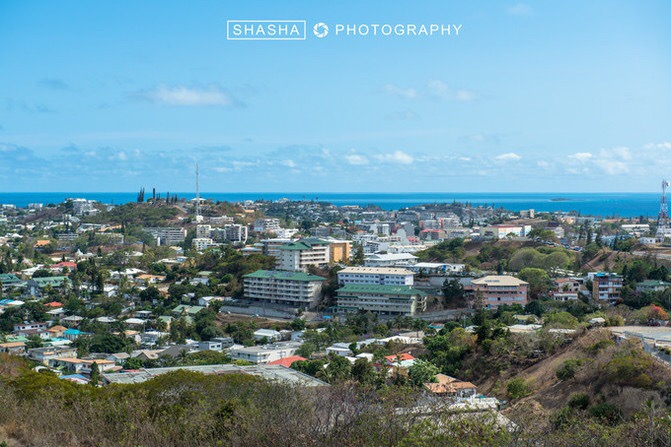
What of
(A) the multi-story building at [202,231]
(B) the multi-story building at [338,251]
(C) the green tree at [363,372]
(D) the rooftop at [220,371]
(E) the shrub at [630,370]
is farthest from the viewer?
(A) the multi-story building at [202,231]

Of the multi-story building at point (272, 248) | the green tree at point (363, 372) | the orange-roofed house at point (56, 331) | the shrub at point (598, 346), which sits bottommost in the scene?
the orange-roofed house at point (56, 331)

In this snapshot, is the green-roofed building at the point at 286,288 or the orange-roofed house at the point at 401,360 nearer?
the orange-roofed house at the point at 401,360

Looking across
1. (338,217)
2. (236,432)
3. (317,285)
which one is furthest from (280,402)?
(338,217)

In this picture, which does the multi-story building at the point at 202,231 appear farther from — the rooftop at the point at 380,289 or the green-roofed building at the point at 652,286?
the green-roofed building at the point at 652,286

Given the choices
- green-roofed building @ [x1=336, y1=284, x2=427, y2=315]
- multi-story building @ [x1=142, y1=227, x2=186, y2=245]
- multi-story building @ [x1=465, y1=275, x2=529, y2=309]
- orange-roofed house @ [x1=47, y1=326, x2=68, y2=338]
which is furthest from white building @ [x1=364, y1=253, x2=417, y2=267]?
multi-story building @ [x1=142, y1=227, x2=186, y2=245]

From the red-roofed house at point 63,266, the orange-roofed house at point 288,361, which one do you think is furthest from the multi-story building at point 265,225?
the orange-roofed house at point 288,361

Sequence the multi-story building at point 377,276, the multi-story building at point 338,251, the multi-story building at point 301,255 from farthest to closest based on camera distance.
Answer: the multi-story building at point 338,251 < the multi-story building at point 301,255 < the multi-story building at point 377,276

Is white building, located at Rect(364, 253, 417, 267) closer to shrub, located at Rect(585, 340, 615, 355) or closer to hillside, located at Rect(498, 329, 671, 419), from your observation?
hillside, located at Rect(498, 329, 671, 419)
